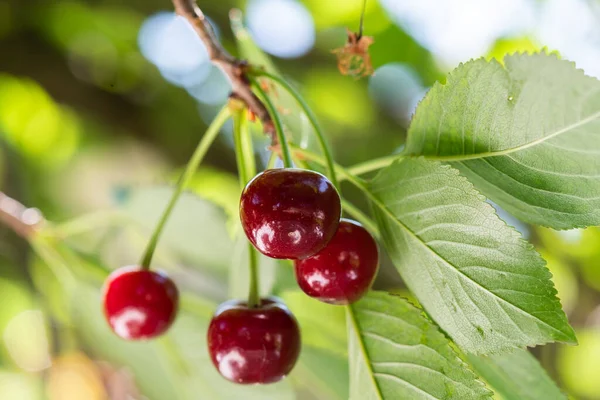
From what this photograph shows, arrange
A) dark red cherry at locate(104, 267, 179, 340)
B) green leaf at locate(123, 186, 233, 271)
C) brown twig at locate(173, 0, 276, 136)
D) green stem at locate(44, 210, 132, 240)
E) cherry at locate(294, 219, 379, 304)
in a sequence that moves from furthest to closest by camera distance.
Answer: green stem at locate(44, 210, 132, 240), green leaf at locate(123, 186, 233, 271), dark red cherry at locate(104, 267, 179, 340), brown twig at locate(173, 0, 276, 136), cherry at locate(294, 219, 379, 304)

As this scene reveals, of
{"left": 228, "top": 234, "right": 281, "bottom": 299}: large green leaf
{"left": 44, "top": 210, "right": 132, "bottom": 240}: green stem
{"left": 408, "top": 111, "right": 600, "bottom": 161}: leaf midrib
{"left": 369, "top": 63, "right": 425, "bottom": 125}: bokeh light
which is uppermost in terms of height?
{"left": 369, "top": 63, "right": 425, "bottom": 125}: bokeh light

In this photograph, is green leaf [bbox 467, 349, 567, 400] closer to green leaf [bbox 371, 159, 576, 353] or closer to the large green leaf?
green leaf [bbox 371, 159, 576, 353]

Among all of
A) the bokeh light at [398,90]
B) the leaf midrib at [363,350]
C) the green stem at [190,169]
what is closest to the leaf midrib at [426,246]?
the leaf midrib at [363,350]

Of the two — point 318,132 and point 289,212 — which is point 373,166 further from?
point 289,212

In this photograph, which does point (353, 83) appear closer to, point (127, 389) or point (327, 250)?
point (127, 389)

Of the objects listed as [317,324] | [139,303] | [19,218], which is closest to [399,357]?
[139,303]

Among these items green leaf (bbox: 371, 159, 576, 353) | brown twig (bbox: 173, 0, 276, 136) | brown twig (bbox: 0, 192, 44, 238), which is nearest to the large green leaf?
brown twig (bbox: 173, 0, 276, 136)

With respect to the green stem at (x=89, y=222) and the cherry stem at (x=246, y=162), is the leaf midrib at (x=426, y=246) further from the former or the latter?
the green stem at (x=89, y=222)
